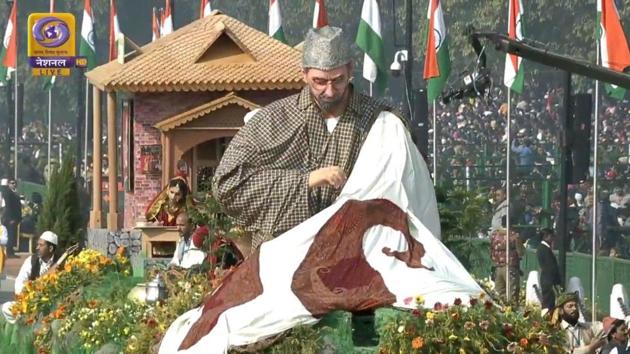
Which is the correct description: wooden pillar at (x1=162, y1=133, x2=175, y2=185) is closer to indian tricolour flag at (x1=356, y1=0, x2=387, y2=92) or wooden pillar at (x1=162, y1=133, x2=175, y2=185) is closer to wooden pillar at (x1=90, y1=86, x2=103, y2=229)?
wooden pillar at (x1=90, y1=86, x2=103, y2=229)

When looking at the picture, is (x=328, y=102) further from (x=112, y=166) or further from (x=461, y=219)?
(x=112, y=166)

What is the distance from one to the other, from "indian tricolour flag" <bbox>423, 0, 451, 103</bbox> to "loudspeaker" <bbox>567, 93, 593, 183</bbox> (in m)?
6.36

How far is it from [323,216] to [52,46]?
22.6 metres

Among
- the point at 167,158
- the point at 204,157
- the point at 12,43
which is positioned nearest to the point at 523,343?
the point at 167,158

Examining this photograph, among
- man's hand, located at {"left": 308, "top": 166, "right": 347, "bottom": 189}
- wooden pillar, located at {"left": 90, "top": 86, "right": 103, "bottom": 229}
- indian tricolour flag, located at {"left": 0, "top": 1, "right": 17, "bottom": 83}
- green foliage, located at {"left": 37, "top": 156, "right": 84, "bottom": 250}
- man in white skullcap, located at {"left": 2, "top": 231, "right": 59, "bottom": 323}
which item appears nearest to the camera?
man's hand, located at {"left": 308, "top": 166, "right": 347, "bottom": 189}

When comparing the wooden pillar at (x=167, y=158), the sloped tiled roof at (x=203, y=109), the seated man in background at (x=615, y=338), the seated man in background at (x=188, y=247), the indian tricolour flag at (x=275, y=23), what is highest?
the indian tricolour flag at (x=275, y=23)

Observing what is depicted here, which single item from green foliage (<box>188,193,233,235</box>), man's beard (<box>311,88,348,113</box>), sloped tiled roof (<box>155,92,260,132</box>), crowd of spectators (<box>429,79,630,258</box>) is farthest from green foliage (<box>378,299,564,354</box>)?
sloped tiled roof (<box>155,92,260,132</box>)

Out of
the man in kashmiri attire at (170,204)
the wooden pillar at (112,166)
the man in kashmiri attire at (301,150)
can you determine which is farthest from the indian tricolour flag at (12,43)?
the man in kashmiri attire at (301,150)

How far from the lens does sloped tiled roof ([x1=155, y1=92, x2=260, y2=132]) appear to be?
2050 cm

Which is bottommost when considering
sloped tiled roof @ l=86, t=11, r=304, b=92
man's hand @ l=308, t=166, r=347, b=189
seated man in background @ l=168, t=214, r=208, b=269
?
seated man in background @ l=168, t=214, r=208, b=269

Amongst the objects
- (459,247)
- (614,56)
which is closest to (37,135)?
(614,56)

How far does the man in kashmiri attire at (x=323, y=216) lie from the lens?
8.16 m

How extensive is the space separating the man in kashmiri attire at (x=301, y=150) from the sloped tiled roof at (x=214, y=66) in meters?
11.5

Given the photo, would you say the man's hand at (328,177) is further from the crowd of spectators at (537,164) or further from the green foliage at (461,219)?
the crowd of spectators at (537,164)
